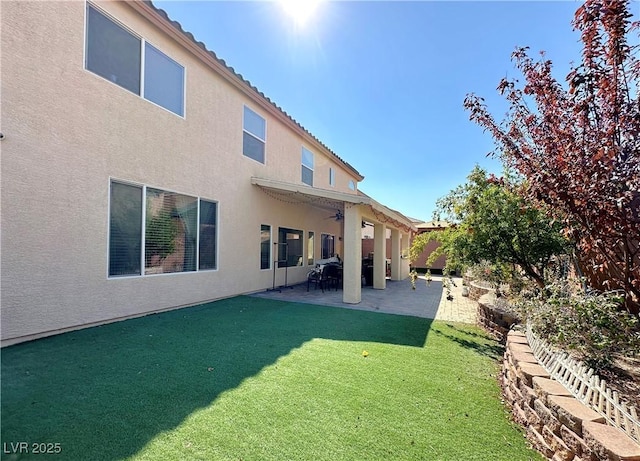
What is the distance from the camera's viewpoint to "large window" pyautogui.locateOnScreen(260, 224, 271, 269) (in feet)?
37.6

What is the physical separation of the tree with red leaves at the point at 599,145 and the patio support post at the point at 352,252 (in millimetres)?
6150

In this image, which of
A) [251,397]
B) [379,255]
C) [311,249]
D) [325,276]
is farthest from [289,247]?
[251,397]

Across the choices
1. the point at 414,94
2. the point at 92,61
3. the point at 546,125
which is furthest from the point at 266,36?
the point at 546,125

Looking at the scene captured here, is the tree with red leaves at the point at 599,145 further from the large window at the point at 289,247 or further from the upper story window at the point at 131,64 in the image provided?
the large window at the point at 289,247

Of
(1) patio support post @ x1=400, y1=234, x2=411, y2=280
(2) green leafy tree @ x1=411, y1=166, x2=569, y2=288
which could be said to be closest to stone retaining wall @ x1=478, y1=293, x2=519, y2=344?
(2) green leafy tree @ x1=411, y1=166, x2=569, y2=288

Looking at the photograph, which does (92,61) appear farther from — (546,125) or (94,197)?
(546,125)

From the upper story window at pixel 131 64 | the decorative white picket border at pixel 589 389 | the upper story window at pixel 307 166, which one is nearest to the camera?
the decorative white picket border at pixel 589 389

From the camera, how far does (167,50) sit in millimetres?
7684

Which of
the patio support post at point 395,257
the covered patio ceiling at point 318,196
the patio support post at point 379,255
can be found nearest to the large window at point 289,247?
the covered patio ceiling at point 318,196

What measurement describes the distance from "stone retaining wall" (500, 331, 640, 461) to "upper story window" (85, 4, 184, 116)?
29.3 feet

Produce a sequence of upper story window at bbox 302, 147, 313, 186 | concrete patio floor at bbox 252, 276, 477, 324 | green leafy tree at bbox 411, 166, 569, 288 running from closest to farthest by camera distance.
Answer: green leafy tree at bbox 411, 166, 569, 288 → concrete patio floor at bbox 252, 276, 477, 324 → upper story window at bbox 302, 147, 313, 186

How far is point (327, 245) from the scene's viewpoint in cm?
1777

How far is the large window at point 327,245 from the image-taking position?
56.0 ft

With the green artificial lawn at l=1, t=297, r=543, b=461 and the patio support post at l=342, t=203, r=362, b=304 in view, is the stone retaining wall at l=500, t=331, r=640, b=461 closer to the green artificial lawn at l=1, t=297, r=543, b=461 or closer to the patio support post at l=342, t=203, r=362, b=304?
the green artificial lawn at l=1, t=297, r=543, b=461
